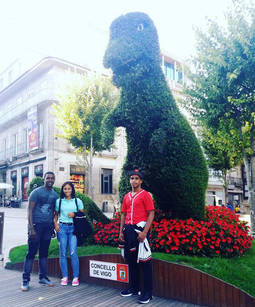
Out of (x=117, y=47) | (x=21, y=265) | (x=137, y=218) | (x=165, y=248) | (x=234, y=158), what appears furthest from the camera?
(x=234, y=158)

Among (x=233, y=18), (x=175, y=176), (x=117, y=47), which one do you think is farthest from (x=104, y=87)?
(x=175, y=176)

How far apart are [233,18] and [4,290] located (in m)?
8.86

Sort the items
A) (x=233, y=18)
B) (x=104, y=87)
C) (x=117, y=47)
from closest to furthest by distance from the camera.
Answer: (x=117, y=47)
(x=233, y=18)
(x=104, y=87)

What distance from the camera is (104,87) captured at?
17719 mm

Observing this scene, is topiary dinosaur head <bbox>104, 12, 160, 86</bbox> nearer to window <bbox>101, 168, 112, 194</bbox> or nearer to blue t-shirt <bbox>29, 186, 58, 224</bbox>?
blue t-shirt <bbox>29, 186, 58, 224</bbox>

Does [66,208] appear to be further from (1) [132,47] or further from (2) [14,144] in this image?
(2) [14,144]

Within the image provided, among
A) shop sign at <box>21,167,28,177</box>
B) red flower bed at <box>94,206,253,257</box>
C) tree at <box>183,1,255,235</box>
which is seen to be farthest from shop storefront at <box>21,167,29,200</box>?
red flower bed at <box>94,206,253,257</box>

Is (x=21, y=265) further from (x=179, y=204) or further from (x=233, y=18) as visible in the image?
(x=233, y=18)

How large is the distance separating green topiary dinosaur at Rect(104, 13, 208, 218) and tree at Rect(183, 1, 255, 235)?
3.32 metres

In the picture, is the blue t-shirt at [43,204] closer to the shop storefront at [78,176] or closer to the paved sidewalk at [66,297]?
the paved sidewalk at [66,297]

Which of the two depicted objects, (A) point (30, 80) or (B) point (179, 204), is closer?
(B) point (179, 204)

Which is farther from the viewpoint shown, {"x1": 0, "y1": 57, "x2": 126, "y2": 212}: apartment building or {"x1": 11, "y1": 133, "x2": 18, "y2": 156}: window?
{"x1": 11, "y1": 133, "x2": 18, "y2": 156}: window

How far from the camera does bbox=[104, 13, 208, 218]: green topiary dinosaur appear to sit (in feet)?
17.5

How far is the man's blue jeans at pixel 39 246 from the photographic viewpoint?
4.94 m
